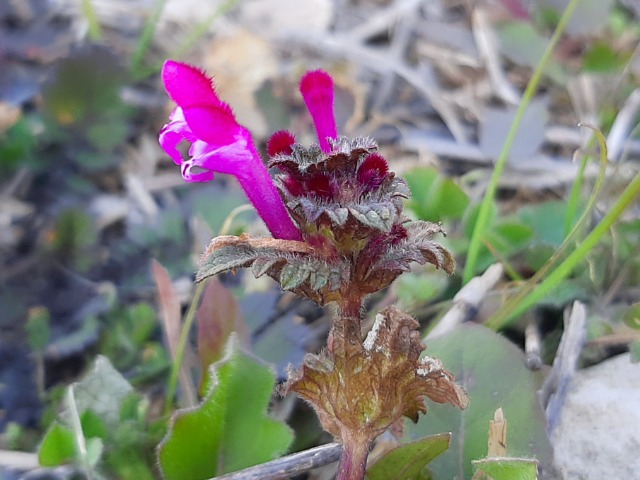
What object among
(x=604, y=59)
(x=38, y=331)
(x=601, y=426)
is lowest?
(x=601, y=426)

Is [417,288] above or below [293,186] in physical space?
below

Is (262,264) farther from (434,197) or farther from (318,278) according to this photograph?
(434,197)

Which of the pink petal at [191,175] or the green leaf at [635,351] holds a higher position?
the pink petal at [191,175]

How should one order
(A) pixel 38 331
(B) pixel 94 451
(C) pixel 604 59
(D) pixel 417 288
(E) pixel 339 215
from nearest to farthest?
(E) pixel 339 215, (B) pixel 94 451, (D) pixel 417 288, (A) pixel 38 331, (C) pixel 604 59

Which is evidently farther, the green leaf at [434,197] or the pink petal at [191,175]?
the green leaf at [434,197]

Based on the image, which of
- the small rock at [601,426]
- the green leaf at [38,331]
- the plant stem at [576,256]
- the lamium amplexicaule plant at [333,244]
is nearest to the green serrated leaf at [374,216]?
the lamium amplexicaule plant at [333,244]

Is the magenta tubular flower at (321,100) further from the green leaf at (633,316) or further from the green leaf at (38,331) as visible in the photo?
the green leaf at (38,331)

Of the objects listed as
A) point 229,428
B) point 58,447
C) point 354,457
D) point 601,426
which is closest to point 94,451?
point 58,447
